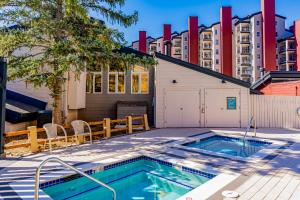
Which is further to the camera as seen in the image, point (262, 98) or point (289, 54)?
point (289, 54)

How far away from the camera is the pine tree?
8758 millimetres

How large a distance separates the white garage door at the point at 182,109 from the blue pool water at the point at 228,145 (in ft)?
9.01

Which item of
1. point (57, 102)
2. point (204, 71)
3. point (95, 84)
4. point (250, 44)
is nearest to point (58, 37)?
point (57, 102)

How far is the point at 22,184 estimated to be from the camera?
5047mm

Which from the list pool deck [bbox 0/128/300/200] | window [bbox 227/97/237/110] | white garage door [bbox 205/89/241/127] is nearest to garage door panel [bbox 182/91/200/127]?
white garage door [bbox 205/89/241/127]

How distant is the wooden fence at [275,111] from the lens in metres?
13.7

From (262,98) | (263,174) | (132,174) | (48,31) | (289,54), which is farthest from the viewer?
(289,54)

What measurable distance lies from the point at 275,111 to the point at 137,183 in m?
10.9

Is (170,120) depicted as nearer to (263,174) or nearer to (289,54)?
(263,174)

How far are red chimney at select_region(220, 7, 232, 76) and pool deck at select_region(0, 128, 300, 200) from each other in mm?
23075

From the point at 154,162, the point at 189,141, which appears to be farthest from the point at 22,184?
the point at 189,141

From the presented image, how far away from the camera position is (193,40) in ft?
140

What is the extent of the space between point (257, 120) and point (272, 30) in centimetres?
2123

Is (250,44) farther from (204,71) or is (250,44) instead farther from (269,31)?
(204,71)
